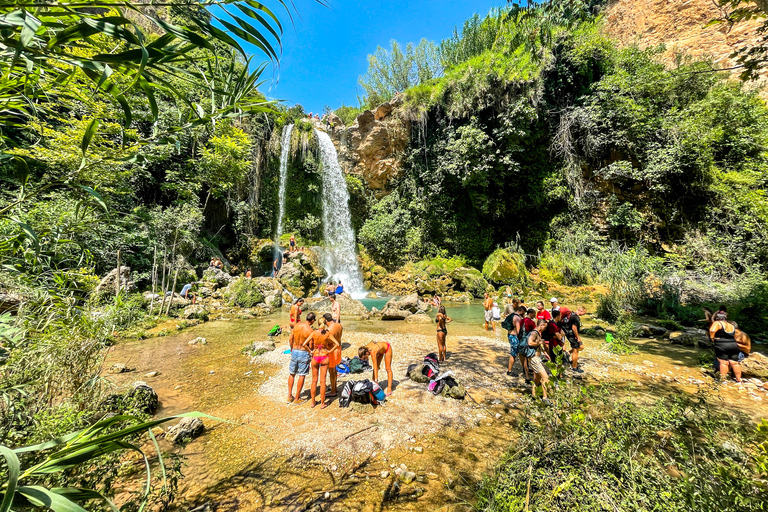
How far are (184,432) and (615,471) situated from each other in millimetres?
4928

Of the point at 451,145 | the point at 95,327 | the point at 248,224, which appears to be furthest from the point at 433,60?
the point at 95,327

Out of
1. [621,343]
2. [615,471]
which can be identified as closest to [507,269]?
[621,343]

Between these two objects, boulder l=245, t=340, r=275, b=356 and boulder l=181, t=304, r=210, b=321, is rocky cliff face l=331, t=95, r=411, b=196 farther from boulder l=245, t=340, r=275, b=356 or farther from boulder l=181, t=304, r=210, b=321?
boulder l=245, t=340, r=275, b=356

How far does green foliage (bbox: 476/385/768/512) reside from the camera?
1.67 metres

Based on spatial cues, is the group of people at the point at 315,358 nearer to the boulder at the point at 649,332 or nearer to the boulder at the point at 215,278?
the boulder at the point at 649,332

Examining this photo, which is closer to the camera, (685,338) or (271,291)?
(685,338)

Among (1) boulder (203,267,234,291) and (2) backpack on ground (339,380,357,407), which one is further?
(1) boulder (203,267,234,291)

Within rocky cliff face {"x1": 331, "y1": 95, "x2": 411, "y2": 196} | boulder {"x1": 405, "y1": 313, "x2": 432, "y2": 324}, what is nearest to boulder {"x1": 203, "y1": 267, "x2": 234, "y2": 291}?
boulder {"x1": 405, "y1": 313, "x2": 432, "y2": 324}

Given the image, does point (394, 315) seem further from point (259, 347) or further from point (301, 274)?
point (301, 274)

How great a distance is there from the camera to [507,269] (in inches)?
611

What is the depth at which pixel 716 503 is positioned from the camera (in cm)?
158

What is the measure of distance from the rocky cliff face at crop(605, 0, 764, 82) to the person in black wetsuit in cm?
1771

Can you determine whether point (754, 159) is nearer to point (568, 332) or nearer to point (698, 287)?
point (698, 287)

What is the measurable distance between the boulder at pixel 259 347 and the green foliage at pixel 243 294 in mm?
5368
